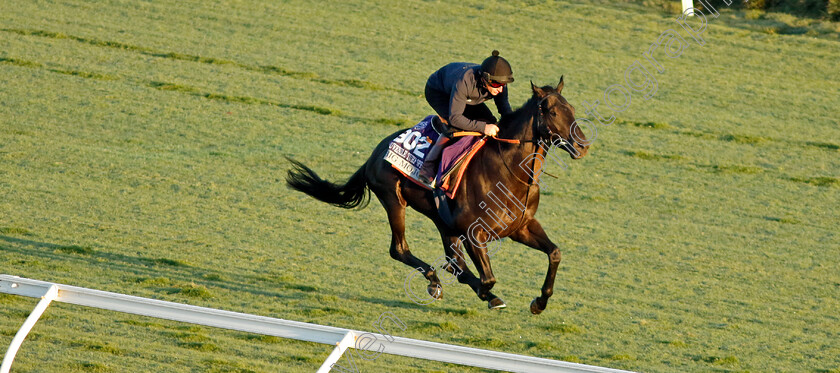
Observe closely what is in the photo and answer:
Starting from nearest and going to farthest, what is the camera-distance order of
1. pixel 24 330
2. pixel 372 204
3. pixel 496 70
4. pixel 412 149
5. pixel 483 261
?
pixel 24 330 → pixel 496 70 → pixel 483 261 → pixel 412 149 → pixel 372 204

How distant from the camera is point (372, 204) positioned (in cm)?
827

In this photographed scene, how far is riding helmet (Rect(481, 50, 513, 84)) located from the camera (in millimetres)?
4910

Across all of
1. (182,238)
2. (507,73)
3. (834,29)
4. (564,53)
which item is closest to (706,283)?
(507,73)

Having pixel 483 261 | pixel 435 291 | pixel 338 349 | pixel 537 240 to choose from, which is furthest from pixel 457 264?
pixel 338 349

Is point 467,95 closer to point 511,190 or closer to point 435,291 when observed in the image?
point 511,190

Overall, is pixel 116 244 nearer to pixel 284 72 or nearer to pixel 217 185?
pixel 217 185

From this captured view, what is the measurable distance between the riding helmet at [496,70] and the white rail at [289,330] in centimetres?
200

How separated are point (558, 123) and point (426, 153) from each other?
998 millimetres

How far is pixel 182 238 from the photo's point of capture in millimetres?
6852

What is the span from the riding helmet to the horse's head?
0.24 m

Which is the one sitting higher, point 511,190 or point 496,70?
point 496,70

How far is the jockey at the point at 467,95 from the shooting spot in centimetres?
495

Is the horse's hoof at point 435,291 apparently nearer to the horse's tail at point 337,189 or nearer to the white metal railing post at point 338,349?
the horse's tail at point 337,189

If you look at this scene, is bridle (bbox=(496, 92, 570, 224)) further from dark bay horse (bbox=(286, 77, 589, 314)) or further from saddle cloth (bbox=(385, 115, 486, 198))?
Result: saddle cloth (bbox=(385, 115, 486, 198))
